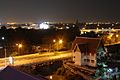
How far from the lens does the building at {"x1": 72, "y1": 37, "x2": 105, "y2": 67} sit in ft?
155

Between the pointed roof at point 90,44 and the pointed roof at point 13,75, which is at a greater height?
the pointed roof at point 90,44

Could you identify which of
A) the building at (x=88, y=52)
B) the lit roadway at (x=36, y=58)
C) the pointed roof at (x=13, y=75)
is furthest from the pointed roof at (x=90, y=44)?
the pointed roof at (x=13, y=75)

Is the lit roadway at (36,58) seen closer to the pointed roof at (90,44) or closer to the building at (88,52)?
the building at (88,52)

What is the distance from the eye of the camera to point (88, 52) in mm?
48125

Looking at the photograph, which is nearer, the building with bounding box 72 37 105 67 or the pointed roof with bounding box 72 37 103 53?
the building with bounding box 72 37 105 67

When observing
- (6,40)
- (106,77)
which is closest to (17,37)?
(6,40)

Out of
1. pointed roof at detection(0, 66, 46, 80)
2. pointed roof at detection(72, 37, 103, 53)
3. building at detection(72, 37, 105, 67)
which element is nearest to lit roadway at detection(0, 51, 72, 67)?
building at detection(72, 37, 105, 67)

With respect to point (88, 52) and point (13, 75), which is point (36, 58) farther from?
point (13, 75)

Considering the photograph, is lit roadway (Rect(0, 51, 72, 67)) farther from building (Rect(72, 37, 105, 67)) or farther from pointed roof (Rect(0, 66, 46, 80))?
pointed roof (Rect(0, 66, 46, 80))

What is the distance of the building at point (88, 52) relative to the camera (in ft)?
155

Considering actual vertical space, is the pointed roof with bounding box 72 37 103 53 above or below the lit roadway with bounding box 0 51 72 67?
above

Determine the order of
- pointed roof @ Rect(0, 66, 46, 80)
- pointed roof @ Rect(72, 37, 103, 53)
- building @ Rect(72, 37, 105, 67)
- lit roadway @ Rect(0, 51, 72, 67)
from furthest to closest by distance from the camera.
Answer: pointed roof @ Rect(72, 37, 103, 53)
building @ Rect(72, 37, 105, 67)
lit roadway @ Rect(0, 51, 72, 67)
pointed roof @ Rect(0, 66, 46, 80)

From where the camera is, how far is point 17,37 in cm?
7631

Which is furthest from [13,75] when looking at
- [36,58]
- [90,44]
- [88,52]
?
[36,58]
